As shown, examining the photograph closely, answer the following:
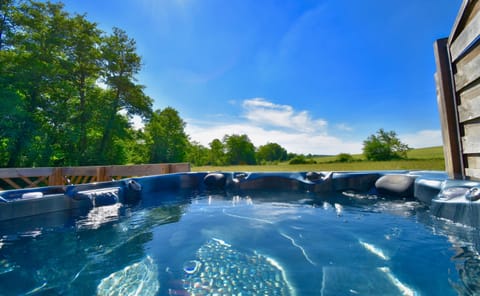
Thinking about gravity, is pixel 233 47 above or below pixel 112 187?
above

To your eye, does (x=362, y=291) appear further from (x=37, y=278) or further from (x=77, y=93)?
(x=77, y=93)

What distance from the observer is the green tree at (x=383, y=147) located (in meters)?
23.0

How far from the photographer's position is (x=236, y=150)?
121 ft

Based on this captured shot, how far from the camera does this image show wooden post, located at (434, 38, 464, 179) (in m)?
2.32

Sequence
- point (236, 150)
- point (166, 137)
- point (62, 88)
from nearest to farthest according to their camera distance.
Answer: point (62, 88)
point (166, 137)
point (236, 150)

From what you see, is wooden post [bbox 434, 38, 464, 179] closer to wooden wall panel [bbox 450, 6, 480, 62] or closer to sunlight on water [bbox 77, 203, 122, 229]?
wooden wall panel [bbox 450, 6, 480, 62]

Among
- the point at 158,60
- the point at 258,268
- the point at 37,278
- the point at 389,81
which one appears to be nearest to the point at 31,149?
the point at 158,60

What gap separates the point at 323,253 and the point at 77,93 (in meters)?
12.2

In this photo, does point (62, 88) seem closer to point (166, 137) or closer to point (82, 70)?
point (82, 70)

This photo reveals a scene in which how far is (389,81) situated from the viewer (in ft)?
25.6

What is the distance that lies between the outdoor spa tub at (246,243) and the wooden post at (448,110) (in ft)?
0.92

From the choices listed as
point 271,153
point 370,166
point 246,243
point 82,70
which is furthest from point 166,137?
point 271,153

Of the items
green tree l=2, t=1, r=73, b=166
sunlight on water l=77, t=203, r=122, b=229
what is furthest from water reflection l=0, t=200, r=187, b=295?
green tree l=2, t=1, r=73, b=166

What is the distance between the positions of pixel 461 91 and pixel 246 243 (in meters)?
2.89
